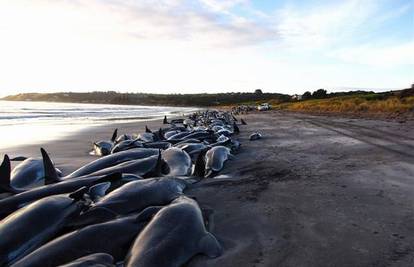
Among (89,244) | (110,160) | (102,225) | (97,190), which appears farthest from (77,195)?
(110,160)

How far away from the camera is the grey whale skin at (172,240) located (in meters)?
3.75

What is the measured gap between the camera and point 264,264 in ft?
13.0

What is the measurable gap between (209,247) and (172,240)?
45 centimetres

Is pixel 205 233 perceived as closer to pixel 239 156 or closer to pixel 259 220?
pixel 259 220

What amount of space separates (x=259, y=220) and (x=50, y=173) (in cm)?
382

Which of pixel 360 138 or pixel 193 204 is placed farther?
pixel 360 138

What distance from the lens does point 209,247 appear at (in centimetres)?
427

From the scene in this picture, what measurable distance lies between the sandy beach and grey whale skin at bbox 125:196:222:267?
15 centimetres

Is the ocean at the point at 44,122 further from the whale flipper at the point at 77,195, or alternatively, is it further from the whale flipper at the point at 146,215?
the whale flipper at the point at 146,215

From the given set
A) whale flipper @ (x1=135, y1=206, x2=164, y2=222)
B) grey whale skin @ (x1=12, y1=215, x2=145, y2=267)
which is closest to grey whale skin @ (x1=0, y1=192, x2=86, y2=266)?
grey whale skin @ (x1=12, y1=215, x2=145, y2=267)

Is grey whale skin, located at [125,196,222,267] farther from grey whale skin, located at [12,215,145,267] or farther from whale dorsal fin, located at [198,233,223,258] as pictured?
grey whale skin, located at [12,215,145,267]

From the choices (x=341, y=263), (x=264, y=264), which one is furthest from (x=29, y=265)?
(x=341, y=263)

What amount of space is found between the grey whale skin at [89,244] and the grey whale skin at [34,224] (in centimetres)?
34

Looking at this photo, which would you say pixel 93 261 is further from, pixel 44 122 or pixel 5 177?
pixel 44 122
